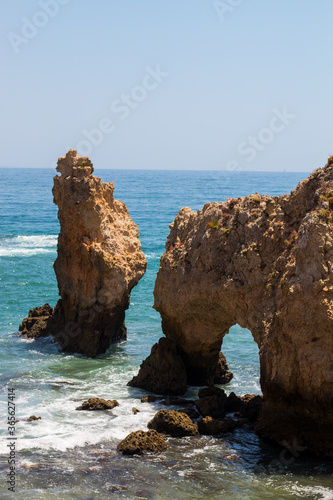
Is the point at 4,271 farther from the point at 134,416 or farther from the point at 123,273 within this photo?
the point at 134,416

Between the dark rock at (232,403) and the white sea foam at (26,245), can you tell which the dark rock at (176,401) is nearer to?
the dark rock at (232,403)

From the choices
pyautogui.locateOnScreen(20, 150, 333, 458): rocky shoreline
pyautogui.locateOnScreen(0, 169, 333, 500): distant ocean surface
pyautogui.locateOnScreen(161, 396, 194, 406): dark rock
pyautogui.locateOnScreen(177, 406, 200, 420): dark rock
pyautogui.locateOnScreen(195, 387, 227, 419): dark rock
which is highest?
pyautogui.locateOnScreen(20, 150, 333, 458): rocky shoreline

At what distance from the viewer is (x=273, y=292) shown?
55.5 feet

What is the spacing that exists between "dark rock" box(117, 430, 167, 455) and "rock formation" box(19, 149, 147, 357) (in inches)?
366

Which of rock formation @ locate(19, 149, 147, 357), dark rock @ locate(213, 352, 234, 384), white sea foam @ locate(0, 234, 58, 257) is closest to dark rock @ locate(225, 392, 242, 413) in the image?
dark rock @ locate(213, 352, 234, 384)

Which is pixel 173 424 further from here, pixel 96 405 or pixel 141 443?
pixel 96 405

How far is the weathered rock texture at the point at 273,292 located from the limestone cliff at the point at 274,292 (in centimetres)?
2

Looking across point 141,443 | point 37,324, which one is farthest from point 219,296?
point 37,324

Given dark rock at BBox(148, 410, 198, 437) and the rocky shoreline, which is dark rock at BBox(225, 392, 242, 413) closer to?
the rocky shoreline

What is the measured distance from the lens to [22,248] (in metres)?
53.5

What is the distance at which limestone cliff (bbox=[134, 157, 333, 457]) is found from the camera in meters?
15.4

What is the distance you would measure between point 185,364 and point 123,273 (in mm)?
4899

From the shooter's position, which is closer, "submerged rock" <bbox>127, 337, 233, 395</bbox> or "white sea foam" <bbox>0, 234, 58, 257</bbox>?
"submerged rock" <bbox>127, 337, 233, 395</bbox>

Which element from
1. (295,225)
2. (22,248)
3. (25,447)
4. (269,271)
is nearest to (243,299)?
(269,271)
